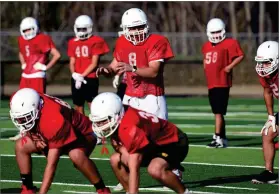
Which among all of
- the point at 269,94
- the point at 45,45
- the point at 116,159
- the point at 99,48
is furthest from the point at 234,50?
the point at 116,159

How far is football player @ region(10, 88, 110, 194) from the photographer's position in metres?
7.95

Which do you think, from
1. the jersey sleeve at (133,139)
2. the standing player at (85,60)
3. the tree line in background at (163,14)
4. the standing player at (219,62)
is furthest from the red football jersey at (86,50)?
the tree line in background at (163,14)

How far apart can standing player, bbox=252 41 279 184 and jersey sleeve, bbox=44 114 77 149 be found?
236 cm

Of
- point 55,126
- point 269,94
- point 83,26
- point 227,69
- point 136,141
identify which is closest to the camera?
point 136,141

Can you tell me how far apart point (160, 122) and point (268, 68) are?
2091 mm

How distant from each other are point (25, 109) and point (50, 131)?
0.27 m

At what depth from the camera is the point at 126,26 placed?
9.58 m

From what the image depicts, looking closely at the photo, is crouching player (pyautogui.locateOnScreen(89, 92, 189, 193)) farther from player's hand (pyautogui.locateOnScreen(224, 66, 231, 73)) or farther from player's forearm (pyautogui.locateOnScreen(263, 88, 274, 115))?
player's hand (pyautogui.locateOnScreen(224, 66, 231, 73))

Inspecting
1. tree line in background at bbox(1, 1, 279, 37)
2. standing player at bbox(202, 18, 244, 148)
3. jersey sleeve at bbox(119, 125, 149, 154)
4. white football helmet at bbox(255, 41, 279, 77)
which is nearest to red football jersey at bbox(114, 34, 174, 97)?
white football helmet at bbox(255, 41, 279, 77)

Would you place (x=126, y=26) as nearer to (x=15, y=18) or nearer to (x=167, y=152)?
(x=167, y=152)

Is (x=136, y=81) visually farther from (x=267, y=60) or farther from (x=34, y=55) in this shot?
(x=34, y=55)

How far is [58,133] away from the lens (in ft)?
26.1

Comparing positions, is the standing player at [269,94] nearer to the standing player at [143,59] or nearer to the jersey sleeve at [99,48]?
the standing player at [143,59]

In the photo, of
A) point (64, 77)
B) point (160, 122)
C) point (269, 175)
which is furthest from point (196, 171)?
point (64, 77)
